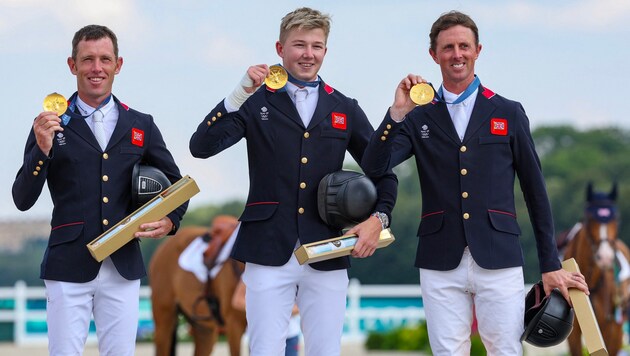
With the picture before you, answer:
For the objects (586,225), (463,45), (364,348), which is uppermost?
(463,45)

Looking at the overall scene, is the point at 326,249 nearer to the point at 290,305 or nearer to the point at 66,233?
the point at 290,305

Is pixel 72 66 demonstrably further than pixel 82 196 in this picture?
Yes

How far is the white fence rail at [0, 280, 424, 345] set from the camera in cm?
1925

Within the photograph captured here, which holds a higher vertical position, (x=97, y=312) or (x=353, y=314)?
(x=97, y=312)

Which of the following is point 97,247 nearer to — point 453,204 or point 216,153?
point 216,153

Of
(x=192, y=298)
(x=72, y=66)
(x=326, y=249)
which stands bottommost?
(x=192, y=298)

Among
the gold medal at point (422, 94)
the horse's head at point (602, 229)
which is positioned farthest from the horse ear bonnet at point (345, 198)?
the horse's head at point (602, 229)

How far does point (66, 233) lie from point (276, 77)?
125cm

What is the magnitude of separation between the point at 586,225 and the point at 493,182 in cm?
646

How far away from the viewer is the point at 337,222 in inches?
200

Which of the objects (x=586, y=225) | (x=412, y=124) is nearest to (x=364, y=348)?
(x=586, y=225)

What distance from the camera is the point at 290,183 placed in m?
5.14

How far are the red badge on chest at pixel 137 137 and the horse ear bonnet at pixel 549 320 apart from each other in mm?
2010

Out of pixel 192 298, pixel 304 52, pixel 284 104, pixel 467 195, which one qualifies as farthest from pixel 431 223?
pixel 192 298
